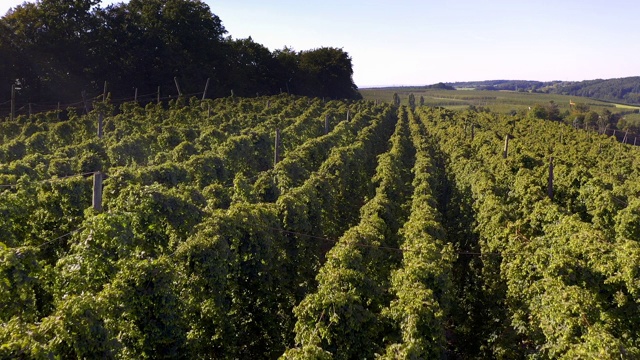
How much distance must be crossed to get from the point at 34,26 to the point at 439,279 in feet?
154

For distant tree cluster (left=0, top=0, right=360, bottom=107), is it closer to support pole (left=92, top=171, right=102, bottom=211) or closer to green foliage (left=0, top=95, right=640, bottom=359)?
green foliage (left=0, top=95, right=640, bottom=359)

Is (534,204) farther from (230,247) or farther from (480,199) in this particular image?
(230,247)

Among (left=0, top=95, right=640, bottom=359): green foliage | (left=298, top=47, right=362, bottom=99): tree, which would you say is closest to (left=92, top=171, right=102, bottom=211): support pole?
(left=0, top=95, right=640, bottom=359): green foliage

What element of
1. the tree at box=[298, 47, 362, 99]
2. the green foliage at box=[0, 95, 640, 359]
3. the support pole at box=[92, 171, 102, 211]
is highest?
the tree at box=[298, 47, 362, 99]

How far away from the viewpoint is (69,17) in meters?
46.8

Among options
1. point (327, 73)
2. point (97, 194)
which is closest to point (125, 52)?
point (327, 73)

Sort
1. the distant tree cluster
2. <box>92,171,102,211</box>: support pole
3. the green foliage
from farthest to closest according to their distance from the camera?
1. the distant tree cluster
2. <box>92,171,102,211</box>: support pole
3. the green foliage

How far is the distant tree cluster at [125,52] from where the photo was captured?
43688 millimetres

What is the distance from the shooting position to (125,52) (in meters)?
51.3

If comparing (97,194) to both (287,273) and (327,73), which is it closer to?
(287,273)

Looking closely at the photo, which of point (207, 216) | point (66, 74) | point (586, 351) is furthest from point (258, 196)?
point (66, 74)

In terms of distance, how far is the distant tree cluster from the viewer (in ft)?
143

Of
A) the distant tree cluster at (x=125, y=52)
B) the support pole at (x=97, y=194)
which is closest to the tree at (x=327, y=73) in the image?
the distant tree cluster at (x=125, y=52)

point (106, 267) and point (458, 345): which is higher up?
point (106, 267)
